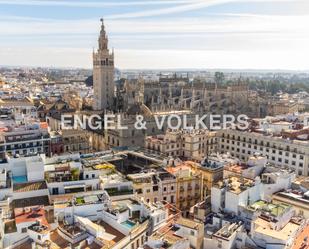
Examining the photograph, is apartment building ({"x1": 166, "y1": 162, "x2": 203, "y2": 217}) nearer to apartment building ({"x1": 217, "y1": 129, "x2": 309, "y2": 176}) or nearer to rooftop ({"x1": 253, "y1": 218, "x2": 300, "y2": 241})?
rooftop ({"x1": 253, "y1": 218, "x2": 300, "y2": 241})

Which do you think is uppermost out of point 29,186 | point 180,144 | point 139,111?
point 139,111

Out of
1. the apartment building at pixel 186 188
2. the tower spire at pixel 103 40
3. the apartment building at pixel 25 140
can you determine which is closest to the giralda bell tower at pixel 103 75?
the tower spire at pixel 103 40

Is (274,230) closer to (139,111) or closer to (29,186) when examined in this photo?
(29,186)

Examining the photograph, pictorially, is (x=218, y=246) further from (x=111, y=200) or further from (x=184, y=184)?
(x=184, y=184)

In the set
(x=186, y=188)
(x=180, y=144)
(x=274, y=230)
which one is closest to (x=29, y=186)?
(x=186, y=188)

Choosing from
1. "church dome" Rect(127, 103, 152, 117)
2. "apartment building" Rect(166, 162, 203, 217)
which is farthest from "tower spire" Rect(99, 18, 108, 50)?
"apartment building" Rect(166, 162, 203, 217)

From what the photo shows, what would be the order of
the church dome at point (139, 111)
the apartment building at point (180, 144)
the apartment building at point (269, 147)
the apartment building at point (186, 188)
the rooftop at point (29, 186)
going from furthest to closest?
the church dome at point (139, 111)
the apartment building at point (180, 144)
the apartment building at point (269, 147)
the apartment building at point (186, 188)
the rooftop at point (29, 186)

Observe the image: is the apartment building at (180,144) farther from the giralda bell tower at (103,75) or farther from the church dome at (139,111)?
the giralda bell tower at (103,75)

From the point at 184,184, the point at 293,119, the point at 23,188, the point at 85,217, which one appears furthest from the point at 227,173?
the point at 293,119
